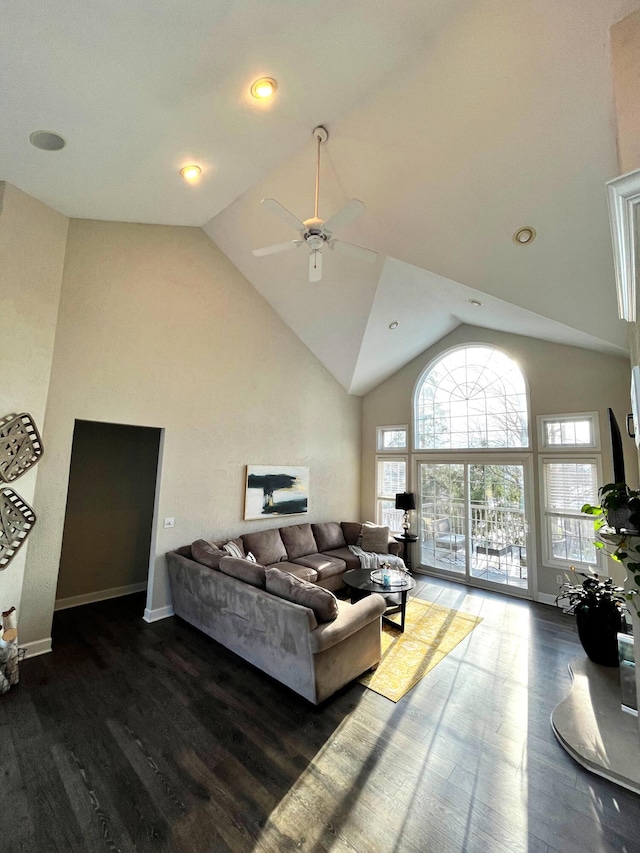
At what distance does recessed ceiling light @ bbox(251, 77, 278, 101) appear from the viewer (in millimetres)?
2494

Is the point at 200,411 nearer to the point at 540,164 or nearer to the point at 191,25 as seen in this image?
the point at 191,25

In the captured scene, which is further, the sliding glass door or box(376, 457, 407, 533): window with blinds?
box(376, 457, 407, 533): window with blinds

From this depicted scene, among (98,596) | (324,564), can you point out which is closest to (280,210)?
(324,564)

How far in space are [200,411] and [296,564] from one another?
2545mm

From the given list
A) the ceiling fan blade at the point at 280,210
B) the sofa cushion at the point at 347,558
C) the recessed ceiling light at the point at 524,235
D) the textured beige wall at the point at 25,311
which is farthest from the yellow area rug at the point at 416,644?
the recessed ceiling light at the point at 524,235

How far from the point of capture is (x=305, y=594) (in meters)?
2.93

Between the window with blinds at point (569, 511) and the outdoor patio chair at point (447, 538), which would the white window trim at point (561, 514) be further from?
the outdoor patio chair at point (447, 538)

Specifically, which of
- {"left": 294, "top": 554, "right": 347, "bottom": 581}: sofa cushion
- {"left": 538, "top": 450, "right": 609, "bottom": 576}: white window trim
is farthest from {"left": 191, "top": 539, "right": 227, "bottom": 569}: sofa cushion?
{"left": 538, "top": 450, "right": 609, "bottom": 576}: white window trim

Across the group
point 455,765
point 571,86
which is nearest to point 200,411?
point 455,765

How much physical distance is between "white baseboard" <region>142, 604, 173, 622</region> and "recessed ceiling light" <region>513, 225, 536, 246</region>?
5.43 m

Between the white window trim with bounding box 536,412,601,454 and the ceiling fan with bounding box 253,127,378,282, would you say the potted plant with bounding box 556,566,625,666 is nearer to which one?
the white window trim with bounding box 536,412,601,454

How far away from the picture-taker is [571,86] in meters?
2.34

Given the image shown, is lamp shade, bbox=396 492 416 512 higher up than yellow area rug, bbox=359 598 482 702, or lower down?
higher up

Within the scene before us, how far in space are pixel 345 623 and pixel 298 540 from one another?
114 inches
